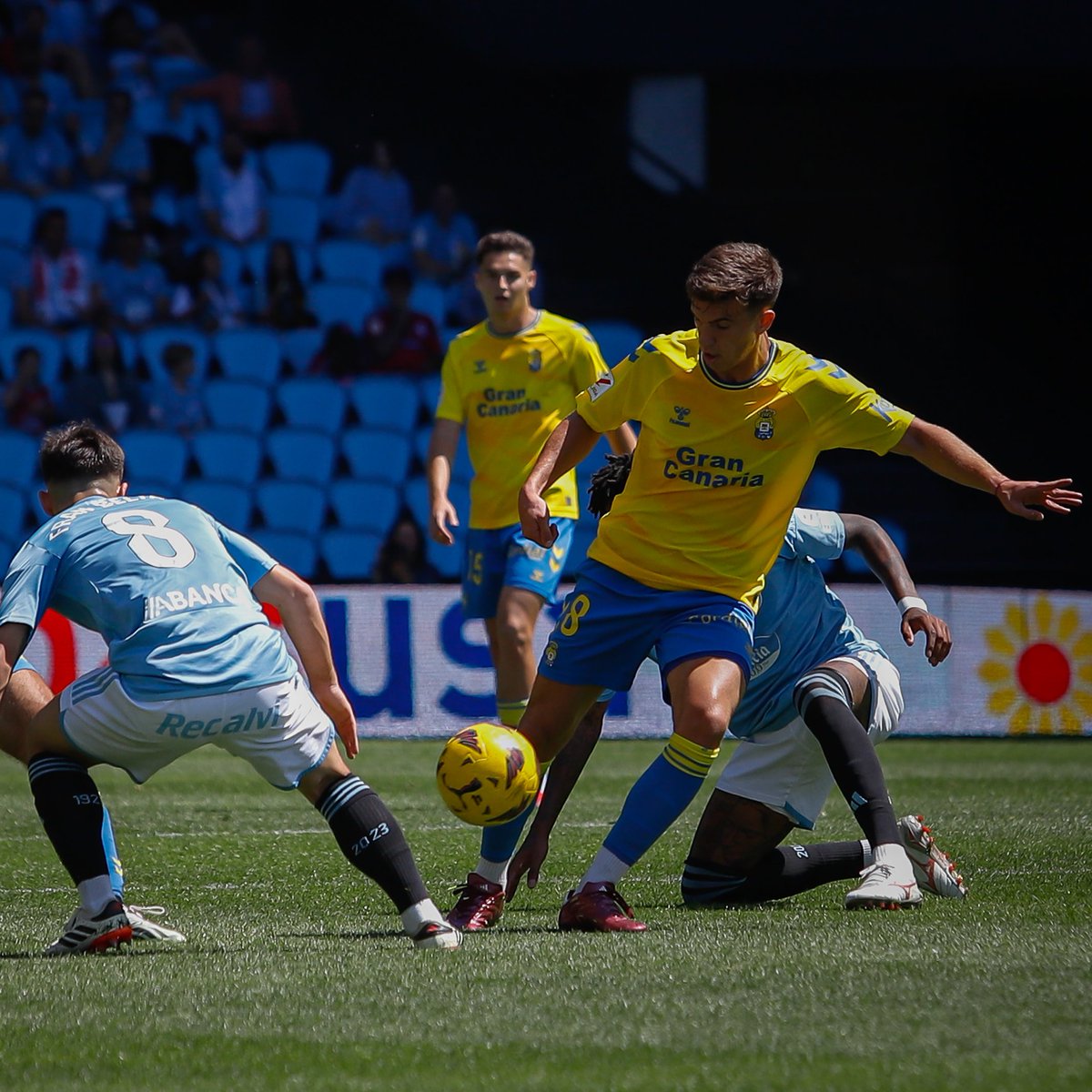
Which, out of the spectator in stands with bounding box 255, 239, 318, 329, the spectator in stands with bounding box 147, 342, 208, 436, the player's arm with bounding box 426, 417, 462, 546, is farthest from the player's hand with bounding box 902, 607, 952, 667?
the spectator in stands with bounding box 255, 239, 318, 329

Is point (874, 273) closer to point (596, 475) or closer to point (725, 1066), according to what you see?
point (596, 475)

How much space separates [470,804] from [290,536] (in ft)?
31.7

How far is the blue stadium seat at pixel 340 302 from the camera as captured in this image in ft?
47.5

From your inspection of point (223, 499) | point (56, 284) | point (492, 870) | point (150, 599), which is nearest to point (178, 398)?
point (223, 499)

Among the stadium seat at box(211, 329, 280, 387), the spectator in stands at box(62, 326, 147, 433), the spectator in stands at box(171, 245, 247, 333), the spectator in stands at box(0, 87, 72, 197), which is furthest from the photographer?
the spectator in stands at box(0, 87, 72, 197)

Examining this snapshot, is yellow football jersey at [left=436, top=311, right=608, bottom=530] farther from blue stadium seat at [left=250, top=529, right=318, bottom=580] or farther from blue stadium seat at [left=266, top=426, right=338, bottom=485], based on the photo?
blue stadium seat at [left=266, top=426, right=338, bottom=485]

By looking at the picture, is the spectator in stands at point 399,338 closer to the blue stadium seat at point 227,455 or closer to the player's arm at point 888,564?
the blue stadium seat at point 227,455

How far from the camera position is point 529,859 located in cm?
502

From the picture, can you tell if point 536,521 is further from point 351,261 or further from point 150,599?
point 351,261

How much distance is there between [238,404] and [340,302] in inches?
52.0

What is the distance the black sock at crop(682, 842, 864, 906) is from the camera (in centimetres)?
493

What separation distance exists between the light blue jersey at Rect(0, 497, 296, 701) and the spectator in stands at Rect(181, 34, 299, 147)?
11630 mm

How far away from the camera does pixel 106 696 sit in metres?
4.04

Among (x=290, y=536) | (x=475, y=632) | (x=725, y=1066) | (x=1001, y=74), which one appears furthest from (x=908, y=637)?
(x=1001, y=74)
